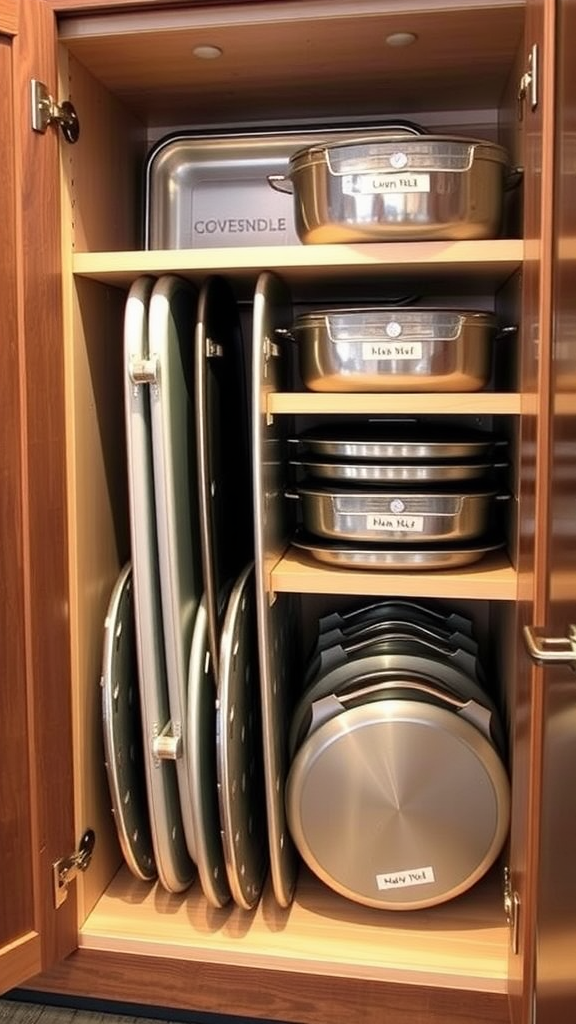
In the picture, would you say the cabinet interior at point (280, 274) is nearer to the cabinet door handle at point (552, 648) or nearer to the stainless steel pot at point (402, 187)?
the stainless steel pot at point (402, 187)

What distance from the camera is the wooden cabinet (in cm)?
98

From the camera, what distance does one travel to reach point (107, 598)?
48.8 inches

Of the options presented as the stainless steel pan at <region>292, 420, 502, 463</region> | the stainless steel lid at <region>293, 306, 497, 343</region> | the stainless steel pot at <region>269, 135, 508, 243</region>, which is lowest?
the stainless steel pan at <region>292, 420, 502, 463</region>

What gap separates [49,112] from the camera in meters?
1.00

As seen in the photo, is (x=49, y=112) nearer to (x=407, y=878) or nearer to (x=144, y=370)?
(x=144, y=370)

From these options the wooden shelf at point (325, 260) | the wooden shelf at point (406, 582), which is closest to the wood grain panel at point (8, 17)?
the wooden shelf at point (325, 260)

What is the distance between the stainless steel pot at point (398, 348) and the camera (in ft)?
3.42

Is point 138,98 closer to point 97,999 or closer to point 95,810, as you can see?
point 95,810

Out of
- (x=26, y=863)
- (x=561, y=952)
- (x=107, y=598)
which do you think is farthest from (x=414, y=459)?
(x=26, y=863)

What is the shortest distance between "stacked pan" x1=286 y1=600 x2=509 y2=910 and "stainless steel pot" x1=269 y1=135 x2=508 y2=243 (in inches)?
21.8

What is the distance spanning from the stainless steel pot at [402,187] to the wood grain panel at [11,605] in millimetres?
332

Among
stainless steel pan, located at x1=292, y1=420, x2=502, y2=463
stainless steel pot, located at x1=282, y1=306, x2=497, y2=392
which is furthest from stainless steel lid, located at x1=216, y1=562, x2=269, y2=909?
stainless steel pot, located at x1=282, y1=306, x2=497, y2=392

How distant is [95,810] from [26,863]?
0.16 meters

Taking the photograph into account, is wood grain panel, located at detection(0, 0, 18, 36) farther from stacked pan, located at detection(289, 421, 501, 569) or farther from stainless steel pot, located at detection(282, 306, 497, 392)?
stacked pan, located at detection(289, 421, 501, 569)
